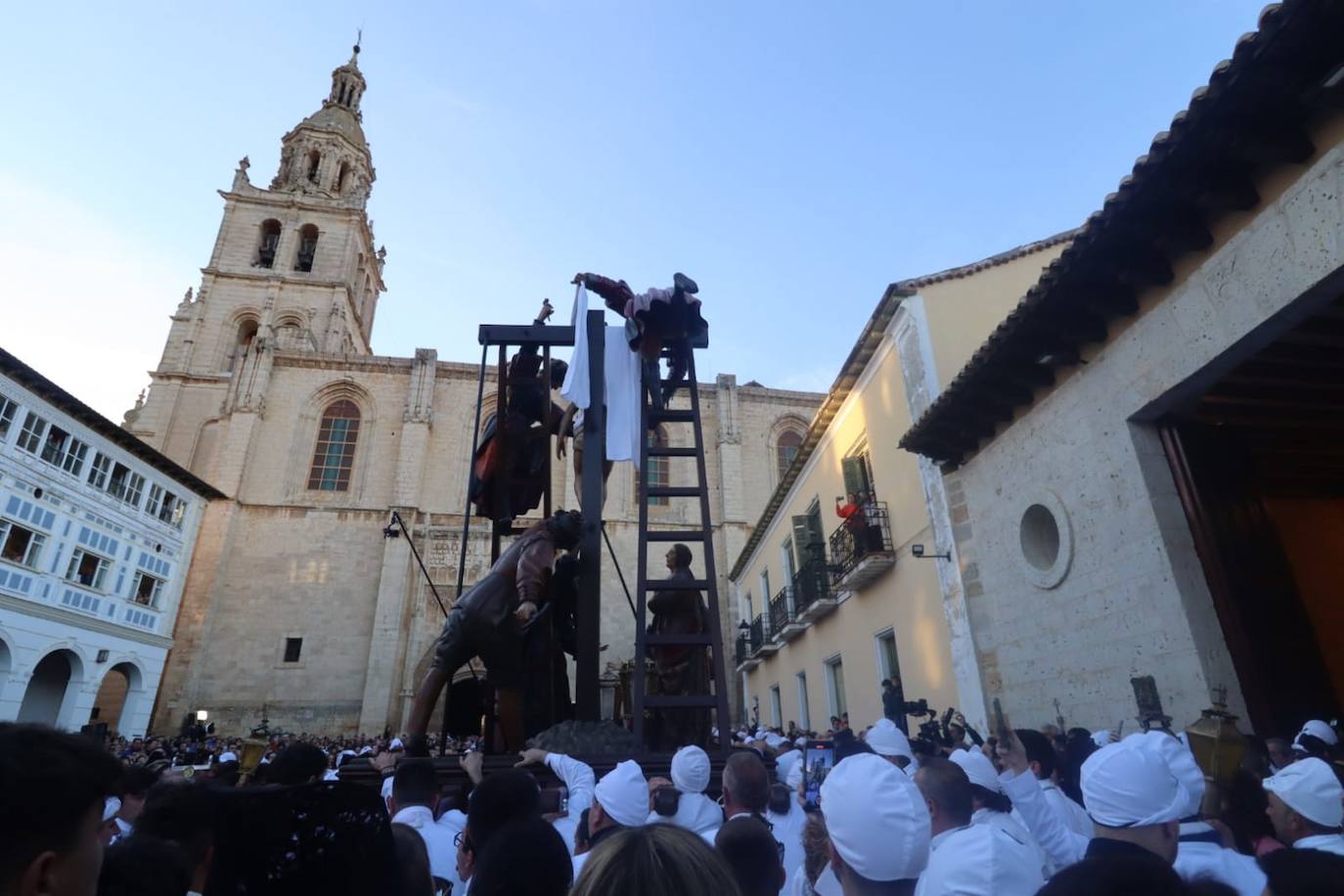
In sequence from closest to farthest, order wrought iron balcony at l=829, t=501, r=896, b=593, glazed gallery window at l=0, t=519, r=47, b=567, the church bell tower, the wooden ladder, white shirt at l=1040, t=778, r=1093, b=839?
white shirt at l=1040, t=778, r=1093, b=839 → the wooden ladder → wrought iron balcony at l=829, t=501, r=896, b=593 → glazed gallery window at l=0, t=519, r=47, b=567 → the church bell tower

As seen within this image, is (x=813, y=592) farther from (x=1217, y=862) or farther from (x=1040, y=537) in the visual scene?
(x=1217, y=862)

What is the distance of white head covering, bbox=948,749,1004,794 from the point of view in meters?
2.92

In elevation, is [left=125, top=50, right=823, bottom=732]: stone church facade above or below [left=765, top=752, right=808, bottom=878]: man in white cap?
above

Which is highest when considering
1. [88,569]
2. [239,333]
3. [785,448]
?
[239,333]

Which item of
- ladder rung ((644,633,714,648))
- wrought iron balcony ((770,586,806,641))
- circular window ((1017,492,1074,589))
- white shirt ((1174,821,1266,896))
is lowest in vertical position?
white shirt ((1174,821,1266,896))

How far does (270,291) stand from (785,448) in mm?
24930

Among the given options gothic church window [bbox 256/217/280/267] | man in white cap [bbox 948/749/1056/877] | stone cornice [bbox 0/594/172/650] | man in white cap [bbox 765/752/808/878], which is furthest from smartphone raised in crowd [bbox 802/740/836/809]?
gothic church window [bbox 256/217/280/267]

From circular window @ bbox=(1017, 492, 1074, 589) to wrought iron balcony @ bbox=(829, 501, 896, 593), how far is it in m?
3.70

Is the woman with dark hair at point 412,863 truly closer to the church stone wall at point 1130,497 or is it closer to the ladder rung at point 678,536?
the ladder rung at point 678,536

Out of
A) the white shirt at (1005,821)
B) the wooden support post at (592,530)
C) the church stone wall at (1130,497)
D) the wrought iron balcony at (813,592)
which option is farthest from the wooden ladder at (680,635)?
the wrought iron balcony at (813,592)

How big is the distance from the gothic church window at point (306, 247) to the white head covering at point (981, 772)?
1512 inches

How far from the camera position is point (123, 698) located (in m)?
21.7

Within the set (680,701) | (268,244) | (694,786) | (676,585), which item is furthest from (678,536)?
(268,244)

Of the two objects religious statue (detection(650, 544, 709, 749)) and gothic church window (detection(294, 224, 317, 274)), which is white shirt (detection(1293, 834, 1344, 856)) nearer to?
religious statue (detection(650, 544, 709, 749))
